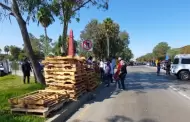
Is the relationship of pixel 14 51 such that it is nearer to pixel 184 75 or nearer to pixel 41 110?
pixel 184 75

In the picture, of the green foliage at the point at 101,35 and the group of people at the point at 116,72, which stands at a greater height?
the green foliage at the point at 101,35

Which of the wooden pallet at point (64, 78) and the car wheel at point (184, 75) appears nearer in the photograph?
the wooden pallet at point (64, 78)


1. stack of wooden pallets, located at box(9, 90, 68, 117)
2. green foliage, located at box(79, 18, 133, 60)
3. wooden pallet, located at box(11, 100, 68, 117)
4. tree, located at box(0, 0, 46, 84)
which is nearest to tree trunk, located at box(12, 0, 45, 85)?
tree, located at box(0, 0, 46, 84)

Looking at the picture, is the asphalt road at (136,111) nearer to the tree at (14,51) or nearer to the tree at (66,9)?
the tree at (66,9)

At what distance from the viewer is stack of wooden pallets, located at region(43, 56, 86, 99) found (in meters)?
11.6

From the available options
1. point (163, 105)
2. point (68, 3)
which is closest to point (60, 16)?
point (68, 3)

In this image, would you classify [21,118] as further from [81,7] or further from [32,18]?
[81,7]

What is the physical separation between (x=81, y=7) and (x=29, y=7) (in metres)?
6.43

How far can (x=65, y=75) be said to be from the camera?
39.1ft

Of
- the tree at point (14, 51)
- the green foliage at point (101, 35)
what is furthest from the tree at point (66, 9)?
the tree at point (14, 51)

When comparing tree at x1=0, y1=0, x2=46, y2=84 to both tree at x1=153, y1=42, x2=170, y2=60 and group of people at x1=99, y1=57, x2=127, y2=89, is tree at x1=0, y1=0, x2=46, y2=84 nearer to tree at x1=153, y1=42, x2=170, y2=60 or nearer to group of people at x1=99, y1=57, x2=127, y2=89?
group of people at x1=99, y1=57, x2=127, y2=89

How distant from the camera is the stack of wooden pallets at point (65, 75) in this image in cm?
1163

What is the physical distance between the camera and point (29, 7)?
14469mm

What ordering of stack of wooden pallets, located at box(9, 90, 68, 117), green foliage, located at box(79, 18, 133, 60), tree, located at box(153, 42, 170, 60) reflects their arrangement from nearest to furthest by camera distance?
stack of wooden pallets, located at box(9, 90, 68, 117)
green foliage, located at box(79, 18, 133, 60)
tree, located at box(153, 42, 170, 60)
